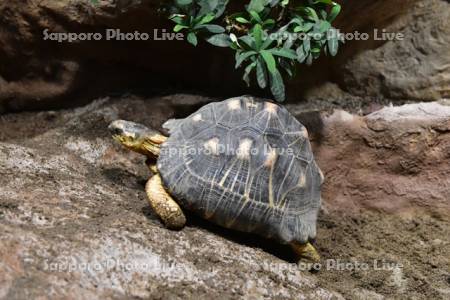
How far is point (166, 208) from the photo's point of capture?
9.68 feet

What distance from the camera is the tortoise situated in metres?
3.02

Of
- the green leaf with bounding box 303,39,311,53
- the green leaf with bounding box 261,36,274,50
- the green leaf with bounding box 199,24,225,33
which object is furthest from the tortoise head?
the green leaf with bounding box 303,39,311,53

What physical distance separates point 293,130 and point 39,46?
221 centimetres

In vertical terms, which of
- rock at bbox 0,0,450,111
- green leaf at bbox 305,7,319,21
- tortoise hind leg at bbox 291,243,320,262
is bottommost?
tortoise hind leg at bbox 291,243,320,262

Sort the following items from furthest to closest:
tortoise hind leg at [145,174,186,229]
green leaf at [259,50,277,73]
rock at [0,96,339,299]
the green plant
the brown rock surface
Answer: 1. the green plant
2. green leaf at [259,50,277,73]
3. tortoise hind leg at [145,174,186,229]
4. the brown rock surface
5. rock at [0,96,339,299]

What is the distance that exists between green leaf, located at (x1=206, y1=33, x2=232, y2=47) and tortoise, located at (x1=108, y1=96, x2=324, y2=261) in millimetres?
381

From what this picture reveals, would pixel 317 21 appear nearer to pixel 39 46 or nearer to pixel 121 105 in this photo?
pixel 121 105

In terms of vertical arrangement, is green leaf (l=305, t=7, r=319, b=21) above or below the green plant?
above

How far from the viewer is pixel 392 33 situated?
3.91m

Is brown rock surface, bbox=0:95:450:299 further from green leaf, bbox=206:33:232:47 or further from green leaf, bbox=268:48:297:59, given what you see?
green leaf, bbox=206:33:232:47

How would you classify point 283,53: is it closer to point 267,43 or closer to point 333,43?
point 267,43

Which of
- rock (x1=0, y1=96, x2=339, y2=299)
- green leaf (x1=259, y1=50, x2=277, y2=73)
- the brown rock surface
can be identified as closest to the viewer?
rock (x1=0, y1=96, x2=339, y2=299)

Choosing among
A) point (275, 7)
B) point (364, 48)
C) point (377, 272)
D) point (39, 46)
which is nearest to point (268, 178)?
point (377, 272)

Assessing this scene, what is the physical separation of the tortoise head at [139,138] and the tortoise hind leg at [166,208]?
0.39m
